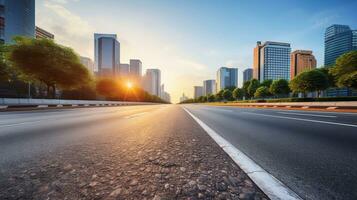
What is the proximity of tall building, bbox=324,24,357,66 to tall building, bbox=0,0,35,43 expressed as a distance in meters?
179

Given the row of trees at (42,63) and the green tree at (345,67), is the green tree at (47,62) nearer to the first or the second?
the row of trees at (42,63)

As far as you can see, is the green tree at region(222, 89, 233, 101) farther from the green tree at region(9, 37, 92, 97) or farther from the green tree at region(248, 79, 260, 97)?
the green tree at region(9, 37, 92, 97)

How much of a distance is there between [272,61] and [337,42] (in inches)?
1959

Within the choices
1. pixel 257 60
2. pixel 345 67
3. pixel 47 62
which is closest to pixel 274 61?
pixel 257 60

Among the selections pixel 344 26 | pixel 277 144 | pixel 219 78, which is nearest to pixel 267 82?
pixel 277 144

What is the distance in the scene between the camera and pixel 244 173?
5.32ft

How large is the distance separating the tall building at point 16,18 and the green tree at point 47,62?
4821 centimetres

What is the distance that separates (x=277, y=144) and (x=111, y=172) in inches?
109

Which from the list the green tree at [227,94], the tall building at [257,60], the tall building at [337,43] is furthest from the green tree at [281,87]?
the tall building at [257,60]

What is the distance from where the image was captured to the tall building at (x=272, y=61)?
133750 mm

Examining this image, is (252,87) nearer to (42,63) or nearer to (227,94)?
(227,94)

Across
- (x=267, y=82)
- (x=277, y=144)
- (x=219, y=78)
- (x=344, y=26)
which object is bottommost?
(x=277, y=144)

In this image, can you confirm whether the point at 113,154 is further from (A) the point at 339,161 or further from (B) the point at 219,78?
(B) the point at 219,78

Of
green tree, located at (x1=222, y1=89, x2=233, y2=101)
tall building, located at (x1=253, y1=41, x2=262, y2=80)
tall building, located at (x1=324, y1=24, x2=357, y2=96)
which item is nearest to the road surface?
green tree, located at (x1=222, y1=89, x2=233, y2=101)
